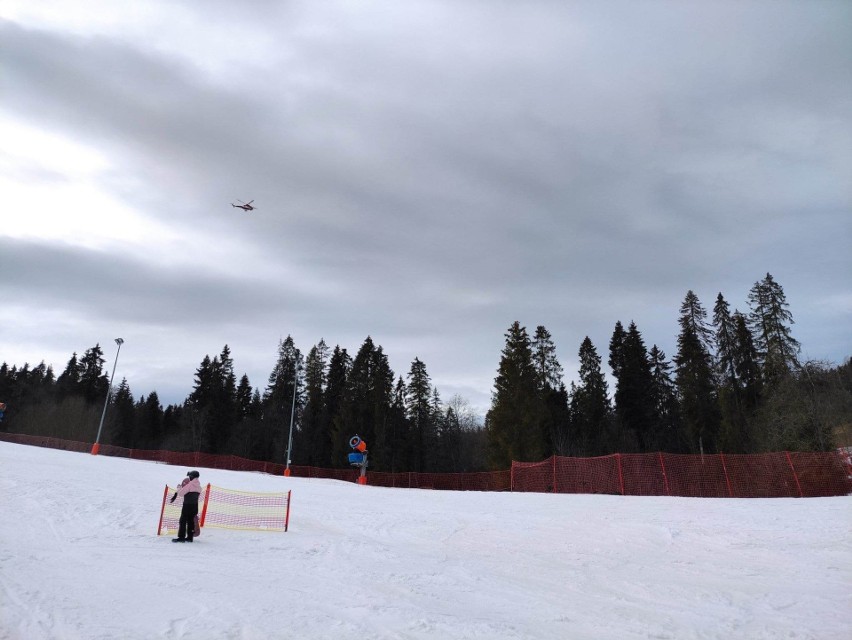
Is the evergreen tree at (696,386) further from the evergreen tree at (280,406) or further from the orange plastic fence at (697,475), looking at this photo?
the evergreen tree at (280,406)

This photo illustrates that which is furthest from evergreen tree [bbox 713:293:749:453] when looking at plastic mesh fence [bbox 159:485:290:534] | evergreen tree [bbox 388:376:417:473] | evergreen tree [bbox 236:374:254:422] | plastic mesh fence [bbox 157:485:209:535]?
evergreen tree [bbox 236:374:254:422]

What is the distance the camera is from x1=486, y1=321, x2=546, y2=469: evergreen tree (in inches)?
1889

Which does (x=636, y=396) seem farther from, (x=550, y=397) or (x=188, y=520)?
(x=188, y=520)

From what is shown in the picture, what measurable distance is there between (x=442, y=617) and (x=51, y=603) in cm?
497

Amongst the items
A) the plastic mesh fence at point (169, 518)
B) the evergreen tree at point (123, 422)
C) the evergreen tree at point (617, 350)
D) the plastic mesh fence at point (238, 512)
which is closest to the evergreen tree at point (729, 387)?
the evergreen tree at point (617, 350)

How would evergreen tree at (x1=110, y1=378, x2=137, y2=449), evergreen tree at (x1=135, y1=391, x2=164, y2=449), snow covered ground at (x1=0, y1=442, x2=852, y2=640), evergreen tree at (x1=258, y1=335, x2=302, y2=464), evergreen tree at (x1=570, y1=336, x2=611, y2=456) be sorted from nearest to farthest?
snow covered ground at (x1=0, y1=442, x2=852, y2=640)
evergreen tree at (x1=570, y1=336, x2=611, y2=456)
evergreen tree at (x1=258, y1=335, x2=302, y2=464)
evergreen tree at (x1=110, y1=378, x2=137, y2=449)
evergreen tree at (x1=135, y1=391, x2=164, y2=449)

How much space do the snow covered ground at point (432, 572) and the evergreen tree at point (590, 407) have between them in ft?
108

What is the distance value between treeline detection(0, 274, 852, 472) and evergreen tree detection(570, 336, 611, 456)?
145mm

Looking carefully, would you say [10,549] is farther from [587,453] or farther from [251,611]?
[587,453]

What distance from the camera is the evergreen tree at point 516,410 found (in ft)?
157

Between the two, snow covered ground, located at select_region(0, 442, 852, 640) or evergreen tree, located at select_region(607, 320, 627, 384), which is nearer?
snow covered ground, located at select_region(0, 442, 852, 640)

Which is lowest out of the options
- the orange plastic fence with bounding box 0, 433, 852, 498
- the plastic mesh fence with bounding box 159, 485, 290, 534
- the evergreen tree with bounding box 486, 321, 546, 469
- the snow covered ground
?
the snow covered ground

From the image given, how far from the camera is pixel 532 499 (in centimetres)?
2197

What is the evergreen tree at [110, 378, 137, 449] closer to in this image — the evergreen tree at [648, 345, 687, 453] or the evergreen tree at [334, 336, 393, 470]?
the evergreen tree at [334, 336, 393, 470]
